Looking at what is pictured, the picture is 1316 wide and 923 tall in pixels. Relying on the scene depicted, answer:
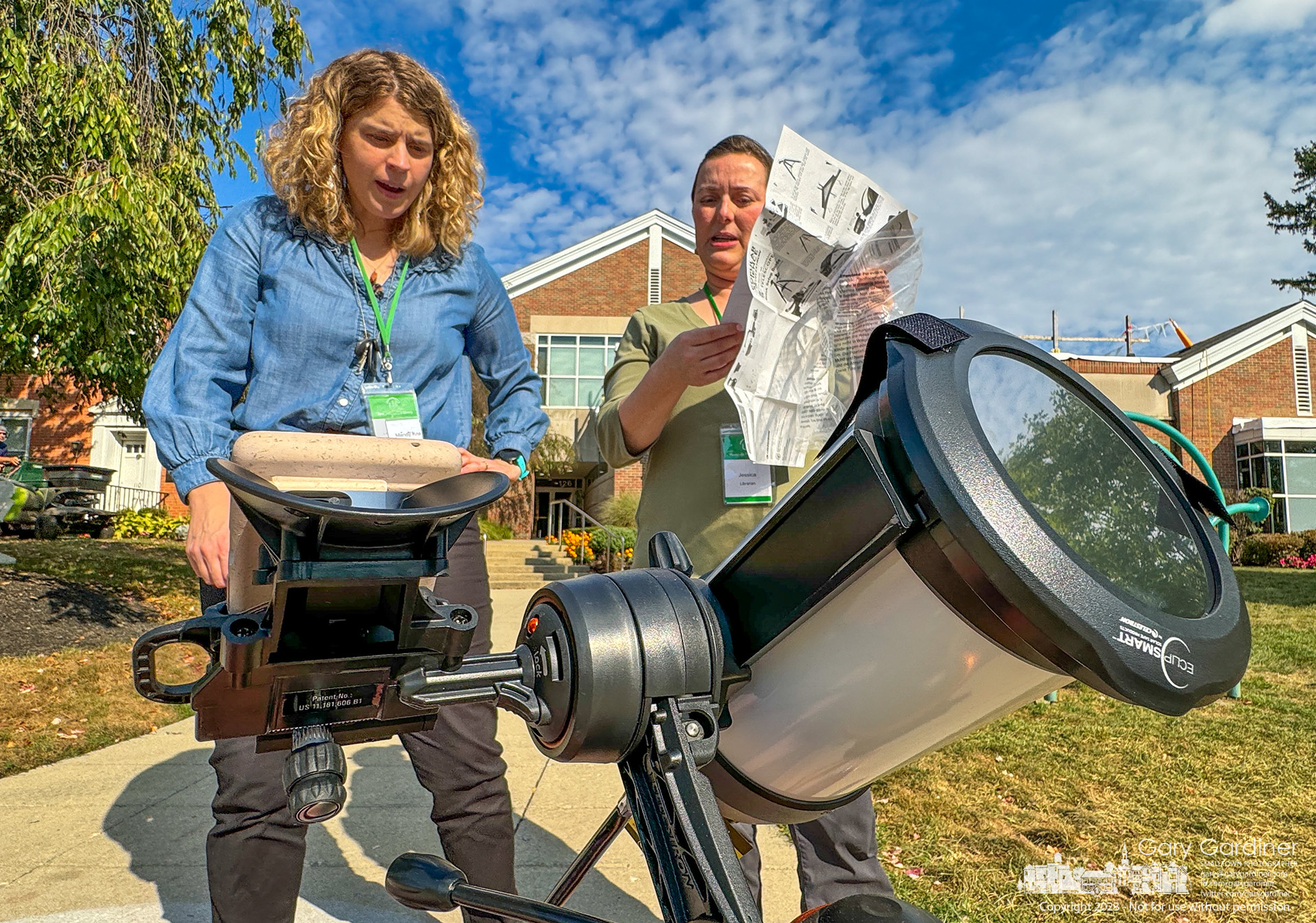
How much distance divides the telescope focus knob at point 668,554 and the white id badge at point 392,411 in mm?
855

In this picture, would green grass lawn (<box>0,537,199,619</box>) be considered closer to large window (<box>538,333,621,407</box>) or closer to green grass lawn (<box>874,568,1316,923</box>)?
green grass lawn (<box>874,568,1316,923</box>)

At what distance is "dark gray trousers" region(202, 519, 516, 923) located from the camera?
5.11ft

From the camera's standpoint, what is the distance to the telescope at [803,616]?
0.60 m

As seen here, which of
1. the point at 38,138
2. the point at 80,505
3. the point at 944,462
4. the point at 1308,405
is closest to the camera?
the point at 944,462

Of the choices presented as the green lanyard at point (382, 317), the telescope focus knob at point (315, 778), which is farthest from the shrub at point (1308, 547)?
the telescope focus knob at point (315, 778)

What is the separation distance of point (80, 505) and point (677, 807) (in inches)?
809

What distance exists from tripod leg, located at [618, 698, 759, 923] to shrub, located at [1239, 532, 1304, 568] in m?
18.5

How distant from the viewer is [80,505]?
17.4m

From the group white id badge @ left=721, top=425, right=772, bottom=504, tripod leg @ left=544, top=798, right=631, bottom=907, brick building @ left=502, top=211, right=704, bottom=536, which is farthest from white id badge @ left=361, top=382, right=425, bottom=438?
brick building @ left=502, top=211, right=704, bottom=536

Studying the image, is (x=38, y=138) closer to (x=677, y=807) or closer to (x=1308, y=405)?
(x=677, y=807)

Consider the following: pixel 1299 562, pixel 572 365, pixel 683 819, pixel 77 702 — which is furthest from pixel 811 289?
pixel 572 365

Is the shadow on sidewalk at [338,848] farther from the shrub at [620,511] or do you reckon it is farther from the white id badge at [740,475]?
the shrub at [620,511]

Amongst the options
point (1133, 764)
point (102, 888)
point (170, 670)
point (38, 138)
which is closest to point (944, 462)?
point (102, 888)

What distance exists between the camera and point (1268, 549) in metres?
15.9
